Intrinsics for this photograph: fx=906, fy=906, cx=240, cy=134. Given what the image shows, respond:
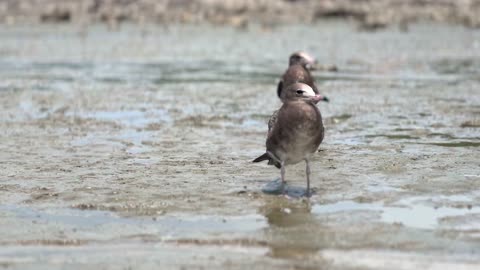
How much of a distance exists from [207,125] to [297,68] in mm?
2148

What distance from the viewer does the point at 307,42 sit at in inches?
1362

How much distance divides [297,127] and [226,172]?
80.9 inches

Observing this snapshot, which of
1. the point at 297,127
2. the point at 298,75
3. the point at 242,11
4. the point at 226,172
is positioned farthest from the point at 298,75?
the point at 242,11

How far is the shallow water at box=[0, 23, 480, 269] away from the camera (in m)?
7.97

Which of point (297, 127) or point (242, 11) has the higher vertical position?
point (297, 127)

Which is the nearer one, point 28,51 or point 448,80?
point 448,80

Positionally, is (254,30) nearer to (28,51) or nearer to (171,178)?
(28,51)

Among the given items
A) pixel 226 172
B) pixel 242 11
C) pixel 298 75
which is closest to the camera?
pixel 226 172

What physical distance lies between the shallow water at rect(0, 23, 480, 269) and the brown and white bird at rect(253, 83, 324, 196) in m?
0.53

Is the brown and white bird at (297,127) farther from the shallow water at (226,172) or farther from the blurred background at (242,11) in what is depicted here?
the blurred background at (242,11)

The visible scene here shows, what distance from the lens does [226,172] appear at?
11.4 m

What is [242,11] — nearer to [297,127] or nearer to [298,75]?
[298,75]

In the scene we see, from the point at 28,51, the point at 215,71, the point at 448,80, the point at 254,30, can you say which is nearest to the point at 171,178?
the point at 448,80

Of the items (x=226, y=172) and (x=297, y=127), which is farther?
(x=226, y=172)
